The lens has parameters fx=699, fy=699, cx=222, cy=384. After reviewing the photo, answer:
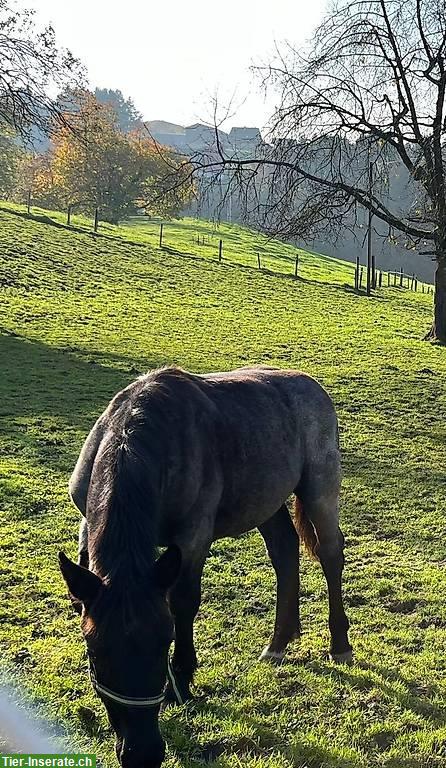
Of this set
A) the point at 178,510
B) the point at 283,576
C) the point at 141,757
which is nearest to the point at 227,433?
the point at 178,510

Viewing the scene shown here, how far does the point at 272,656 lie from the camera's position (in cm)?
424

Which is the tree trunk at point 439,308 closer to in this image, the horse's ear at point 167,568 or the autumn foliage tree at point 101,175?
the horse's ear at point 167,568

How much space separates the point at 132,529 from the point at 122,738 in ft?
2.40

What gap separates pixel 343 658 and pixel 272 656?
439 mm

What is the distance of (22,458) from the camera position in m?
7.94

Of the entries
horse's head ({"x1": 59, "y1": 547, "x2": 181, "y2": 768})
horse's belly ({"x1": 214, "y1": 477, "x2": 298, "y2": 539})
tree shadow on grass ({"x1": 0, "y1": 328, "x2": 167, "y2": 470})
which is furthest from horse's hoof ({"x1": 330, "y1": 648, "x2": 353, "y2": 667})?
tree shadow on grass ({"x1": 0, "y1": 328, "x2": 167, "y2": 470})

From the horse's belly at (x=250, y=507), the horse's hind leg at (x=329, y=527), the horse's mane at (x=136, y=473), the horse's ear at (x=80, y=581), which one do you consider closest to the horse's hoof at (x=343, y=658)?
the horse's hind leg at (x=329, y=527)

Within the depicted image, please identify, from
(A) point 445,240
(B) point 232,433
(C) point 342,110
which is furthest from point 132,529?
(C) point 342,110

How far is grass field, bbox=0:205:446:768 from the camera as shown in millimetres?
3457

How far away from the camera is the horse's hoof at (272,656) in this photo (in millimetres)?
4215

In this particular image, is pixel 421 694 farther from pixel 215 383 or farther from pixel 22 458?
pixel 22 458

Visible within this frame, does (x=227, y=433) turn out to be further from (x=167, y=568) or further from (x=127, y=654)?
(x=127, y=654)

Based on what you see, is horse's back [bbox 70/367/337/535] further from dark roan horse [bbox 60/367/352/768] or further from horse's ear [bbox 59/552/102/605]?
horse's ear [bbox 59/552/102/605]

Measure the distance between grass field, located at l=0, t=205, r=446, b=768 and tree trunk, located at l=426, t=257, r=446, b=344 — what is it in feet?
2.12
